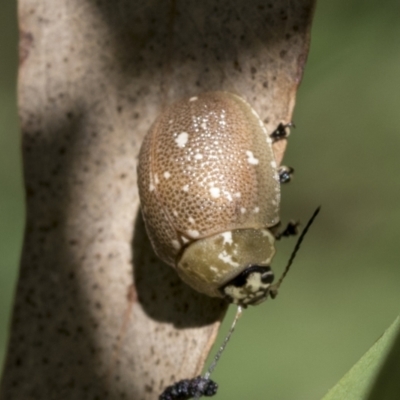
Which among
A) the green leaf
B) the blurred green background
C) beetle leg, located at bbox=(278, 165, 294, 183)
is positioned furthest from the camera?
the blurred green background

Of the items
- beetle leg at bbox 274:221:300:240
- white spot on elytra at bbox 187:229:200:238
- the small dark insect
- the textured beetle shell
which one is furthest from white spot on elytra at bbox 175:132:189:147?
the small dark insect

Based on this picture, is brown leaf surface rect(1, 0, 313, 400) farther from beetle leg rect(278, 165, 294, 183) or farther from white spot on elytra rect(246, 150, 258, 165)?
beetle leg rect(278, 165, 294, 183)

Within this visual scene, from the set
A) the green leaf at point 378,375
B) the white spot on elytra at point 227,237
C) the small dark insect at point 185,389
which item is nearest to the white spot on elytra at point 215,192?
the white spot on elytra at point 227,237

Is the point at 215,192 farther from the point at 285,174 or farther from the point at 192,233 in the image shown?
the point at 285,174

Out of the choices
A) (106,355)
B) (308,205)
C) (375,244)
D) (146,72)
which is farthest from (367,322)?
(146,72)

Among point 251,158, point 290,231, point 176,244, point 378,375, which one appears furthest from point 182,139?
point 378,375

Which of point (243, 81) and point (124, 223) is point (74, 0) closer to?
point (243, 81)

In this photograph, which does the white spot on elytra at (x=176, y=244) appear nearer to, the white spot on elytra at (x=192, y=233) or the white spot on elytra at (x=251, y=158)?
the white spot on elytra at (x=192, y=233)
